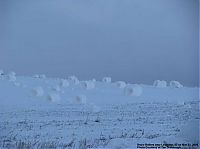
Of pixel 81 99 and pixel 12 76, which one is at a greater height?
pixel 12 76

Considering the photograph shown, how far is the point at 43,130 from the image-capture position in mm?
5320

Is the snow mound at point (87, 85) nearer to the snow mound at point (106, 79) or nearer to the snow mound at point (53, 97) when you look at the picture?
the snow mound at point (106, 79)

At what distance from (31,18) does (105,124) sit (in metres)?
1.15

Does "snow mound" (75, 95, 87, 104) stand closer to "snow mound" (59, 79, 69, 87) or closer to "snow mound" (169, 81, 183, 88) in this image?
"snow mound" (59, 79, 69, 87)

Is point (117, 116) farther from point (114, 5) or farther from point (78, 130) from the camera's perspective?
point (114, 5)

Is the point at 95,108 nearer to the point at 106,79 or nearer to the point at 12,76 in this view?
the point at 106,79

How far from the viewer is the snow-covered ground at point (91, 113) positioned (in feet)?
17.5

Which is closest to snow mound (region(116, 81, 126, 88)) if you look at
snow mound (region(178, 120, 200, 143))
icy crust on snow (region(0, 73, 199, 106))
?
icy crust on snow (region(0, 73, 199, 106))

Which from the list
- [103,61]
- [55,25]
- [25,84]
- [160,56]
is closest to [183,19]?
[160,56]

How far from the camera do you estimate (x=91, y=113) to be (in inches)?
211

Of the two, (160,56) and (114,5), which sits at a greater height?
(114,5)

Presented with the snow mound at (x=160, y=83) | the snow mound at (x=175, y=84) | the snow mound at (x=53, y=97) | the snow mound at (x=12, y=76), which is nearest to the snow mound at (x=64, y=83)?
the snow mound at (x=53, y=97)

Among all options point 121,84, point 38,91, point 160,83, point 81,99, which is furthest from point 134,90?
point 38,91

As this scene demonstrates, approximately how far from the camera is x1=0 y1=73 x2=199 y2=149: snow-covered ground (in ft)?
17.5
